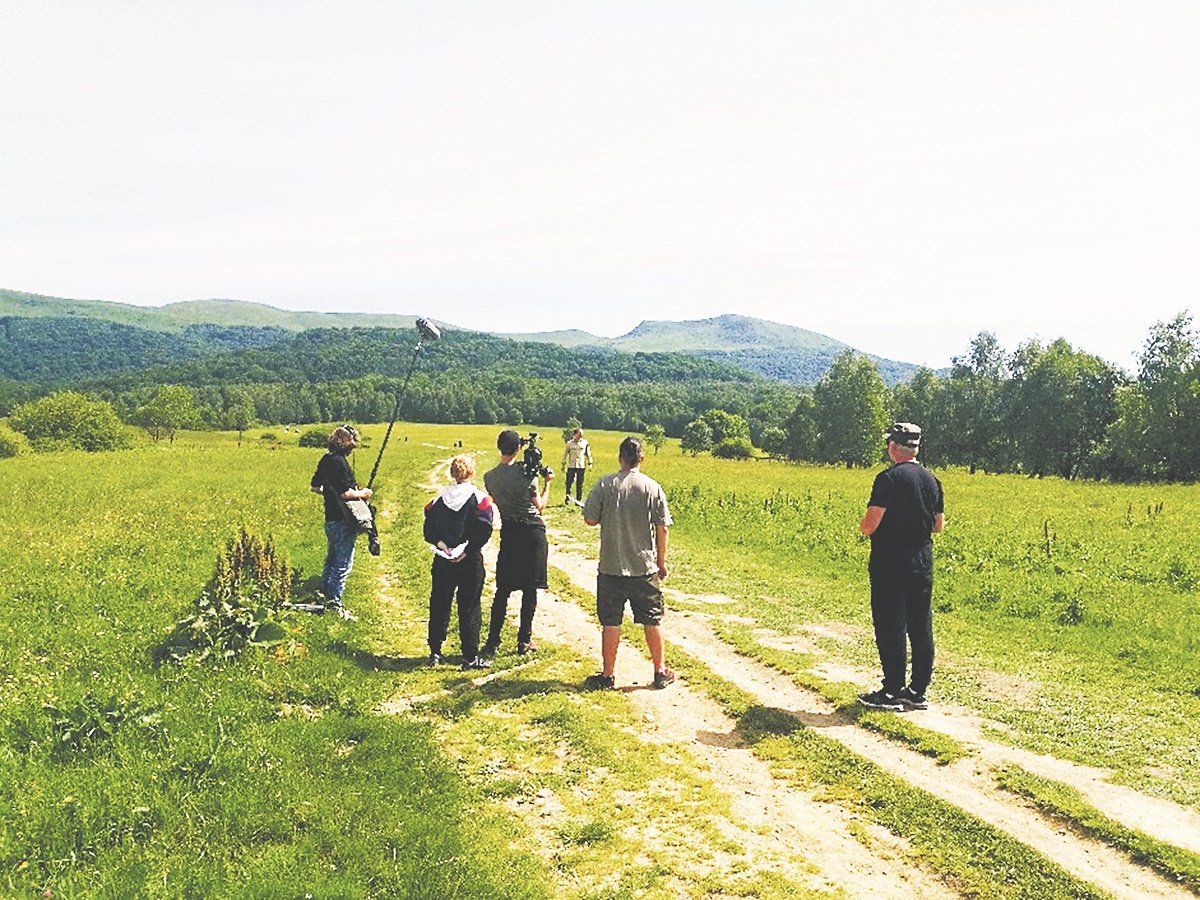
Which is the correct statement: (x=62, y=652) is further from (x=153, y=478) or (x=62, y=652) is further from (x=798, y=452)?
(x=798, y=452)

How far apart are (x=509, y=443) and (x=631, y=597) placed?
2552 mm

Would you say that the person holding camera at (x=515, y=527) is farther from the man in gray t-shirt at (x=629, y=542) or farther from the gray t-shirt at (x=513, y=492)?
the man in gray t-shirt at (x=629, y=542)

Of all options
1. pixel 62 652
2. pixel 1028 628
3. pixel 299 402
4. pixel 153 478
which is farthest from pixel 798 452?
pixel 299 402

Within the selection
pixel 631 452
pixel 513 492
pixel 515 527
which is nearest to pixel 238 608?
pixel 515 527

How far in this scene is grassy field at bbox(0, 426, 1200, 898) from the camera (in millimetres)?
5652

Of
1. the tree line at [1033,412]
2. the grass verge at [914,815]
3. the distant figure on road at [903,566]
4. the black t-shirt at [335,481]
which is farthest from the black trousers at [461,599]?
the tree line at [1033,412]

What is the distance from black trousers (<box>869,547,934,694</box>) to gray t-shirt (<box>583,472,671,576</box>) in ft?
8.48

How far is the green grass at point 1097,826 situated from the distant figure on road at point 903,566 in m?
1.78

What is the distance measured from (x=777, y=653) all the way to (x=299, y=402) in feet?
641

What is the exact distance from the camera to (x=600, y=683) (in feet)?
31.1

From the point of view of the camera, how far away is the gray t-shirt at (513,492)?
10.2m

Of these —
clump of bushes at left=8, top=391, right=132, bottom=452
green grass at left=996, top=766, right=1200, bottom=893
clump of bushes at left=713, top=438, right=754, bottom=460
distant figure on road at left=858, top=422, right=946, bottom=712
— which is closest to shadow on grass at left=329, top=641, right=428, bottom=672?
distant figure on road at left=858, top=422, right=946, bottom=712

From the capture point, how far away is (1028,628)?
1340 centimetres

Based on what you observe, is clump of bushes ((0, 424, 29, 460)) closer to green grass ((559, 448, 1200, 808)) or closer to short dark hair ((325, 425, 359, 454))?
green grass ((559, 448, 1200, 808))
